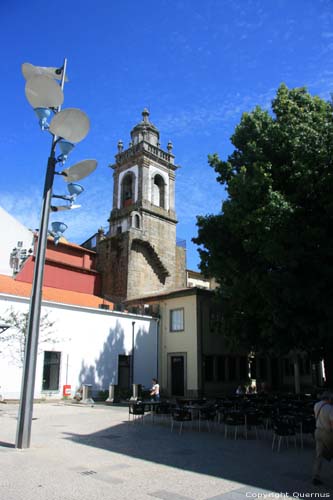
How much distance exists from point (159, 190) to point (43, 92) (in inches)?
1354

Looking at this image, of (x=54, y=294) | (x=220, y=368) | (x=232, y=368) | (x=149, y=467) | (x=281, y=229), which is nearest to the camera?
(x=149, y=467)

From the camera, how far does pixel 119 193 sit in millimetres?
42688

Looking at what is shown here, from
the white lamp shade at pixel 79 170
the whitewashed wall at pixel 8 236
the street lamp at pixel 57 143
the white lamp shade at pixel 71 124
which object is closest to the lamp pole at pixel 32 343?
the street lamp at pixel 57 143

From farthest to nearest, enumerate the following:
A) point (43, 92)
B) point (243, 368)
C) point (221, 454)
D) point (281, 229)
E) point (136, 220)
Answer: point (136, 220) → point (243, 368) → point (281, 229) → point (221, 454) → point (43, 92)

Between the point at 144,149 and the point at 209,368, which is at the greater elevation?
the point at 144,149

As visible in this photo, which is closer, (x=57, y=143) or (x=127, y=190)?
(x=57, y=143)

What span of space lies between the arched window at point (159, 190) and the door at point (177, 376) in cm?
1819

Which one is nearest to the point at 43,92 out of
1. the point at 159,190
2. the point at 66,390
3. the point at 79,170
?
the point at 79,170

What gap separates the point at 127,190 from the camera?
43.0m

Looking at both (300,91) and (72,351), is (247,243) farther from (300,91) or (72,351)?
(72,351)

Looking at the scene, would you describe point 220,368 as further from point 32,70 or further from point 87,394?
point 32,70

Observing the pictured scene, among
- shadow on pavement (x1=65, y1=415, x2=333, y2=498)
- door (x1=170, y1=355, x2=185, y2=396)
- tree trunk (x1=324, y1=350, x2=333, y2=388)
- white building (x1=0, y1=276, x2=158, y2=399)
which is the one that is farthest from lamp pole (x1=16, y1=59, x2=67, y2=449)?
door (x1=170, y1=355, x2=185, y2=396)

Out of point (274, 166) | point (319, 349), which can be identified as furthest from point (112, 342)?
point (274, 166)

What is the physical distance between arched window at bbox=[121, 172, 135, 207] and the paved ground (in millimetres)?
31300
